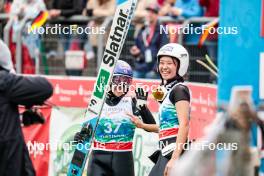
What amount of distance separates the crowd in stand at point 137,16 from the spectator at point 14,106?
594 cm

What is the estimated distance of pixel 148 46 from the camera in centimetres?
1609

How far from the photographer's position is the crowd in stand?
632 inches

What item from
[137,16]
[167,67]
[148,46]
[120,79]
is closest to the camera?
[167,67]

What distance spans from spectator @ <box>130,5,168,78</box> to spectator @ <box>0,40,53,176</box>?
658 centimetres

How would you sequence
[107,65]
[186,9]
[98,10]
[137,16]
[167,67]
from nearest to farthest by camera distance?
[167,67]
[107,65]
[186,9]
[137,16]
[98,10]

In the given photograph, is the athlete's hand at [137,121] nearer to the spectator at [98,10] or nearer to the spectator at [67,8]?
the spectator at [98,10]

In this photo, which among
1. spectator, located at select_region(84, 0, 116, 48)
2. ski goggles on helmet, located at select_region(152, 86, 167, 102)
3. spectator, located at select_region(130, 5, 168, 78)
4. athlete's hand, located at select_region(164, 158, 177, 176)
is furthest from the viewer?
spectator, located at select_region(84, 0, 116, 48)

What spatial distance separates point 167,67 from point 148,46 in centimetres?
454

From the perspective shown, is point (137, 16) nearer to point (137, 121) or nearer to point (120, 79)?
point (120, 79)

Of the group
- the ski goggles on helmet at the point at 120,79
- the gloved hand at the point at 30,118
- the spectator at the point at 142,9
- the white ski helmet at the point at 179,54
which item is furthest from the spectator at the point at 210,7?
the gloved hand at the point at 30,118

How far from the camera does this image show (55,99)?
15.5m

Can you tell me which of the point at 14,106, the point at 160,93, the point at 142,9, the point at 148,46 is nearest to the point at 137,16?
the point at 142,9

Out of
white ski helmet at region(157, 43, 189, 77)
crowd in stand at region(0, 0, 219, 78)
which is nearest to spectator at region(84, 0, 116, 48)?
crowd in stand at region(0, 0, 219, 78)

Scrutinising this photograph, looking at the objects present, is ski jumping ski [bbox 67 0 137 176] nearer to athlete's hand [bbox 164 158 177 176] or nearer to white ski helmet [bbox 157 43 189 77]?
white ski helmet [bbox 157 43 189 77]
